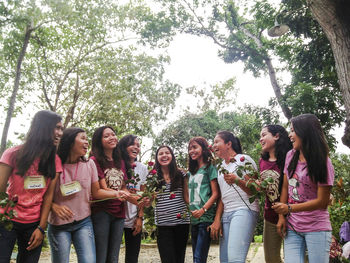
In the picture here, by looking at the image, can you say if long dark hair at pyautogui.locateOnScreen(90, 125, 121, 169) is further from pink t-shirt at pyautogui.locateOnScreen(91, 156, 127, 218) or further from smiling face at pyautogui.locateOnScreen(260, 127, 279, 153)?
smiling face at pyautogui.locateOnScreen(260, 127, 279, 153)

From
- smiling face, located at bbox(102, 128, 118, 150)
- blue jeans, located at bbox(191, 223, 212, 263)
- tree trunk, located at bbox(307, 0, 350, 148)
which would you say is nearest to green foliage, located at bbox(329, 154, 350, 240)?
tree trunk, located at bbox(307, 0, 350, 148)

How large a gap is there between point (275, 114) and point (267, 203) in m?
8.85

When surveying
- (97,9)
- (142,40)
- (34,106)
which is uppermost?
A: (142,40)

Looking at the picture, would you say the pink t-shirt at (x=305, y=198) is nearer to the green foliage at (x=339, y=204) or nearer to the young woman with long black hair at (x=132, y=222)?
the green foliage at (x=339, y=204)

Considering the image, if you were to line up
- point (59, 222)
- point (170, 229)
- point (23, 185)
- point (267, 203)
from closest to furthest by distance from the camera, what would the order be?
1. point (23, 185)
2. point (59, 222)
3. point (267, 203)
4. point (170, 229)

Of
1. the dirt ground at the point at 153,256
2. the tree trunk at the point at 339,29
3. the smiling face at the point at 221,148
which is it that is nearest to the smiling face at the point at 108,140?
the smiling face at the point at 221,148

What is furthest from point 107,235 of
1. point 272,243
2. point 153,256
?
point 153,256

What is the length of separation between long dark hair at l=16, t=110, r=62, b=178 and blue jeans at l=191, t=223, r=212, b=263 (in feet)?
4.84

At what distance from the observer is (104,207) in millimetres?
3061

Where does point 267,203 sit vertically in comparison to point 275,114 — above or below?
below

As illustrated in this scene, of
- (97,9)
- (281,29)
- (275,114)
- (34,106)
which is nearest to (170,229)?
(281,29)

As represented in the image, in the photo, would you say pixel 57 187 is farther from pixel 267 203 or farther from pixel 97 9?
pixel 97 9

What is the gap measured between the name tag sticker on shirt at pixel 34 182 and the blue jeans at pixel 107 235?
68 centimetres

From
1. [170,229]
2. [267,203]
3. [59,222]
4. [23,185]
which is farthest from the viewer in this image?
[170,229]
